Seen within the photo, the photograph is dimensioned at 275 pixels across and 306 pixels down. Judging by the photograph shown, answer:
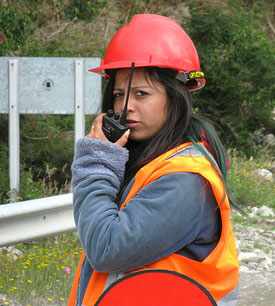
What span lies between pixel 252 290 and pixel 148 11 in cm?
1257

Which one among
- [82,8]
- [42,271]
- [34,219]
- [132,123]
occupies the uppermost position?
[132,123]

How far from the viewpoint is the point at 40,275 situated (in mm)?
3914

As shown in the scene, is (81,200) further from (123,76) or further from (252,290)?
(252,290)

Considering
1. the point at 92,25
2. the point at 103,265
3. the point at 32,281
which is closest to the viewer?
the point at 103,265

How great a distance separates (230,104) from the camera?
1218cm

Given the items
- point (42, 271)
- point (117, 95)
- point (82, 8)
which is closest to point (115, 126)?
point (117, 95)

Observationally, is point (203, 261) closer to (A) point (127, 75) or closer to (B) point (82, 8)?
(A) point (127, 75)

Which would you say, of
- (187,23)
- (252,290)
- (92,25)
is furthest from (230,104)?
(252,290)

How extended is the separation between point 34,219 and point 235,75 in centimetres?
891

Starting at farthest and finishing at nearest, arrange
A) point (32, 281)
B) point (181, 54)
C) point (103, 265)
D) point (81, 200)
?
point (32, 281), point (181, 54), point (81, 200), point (103, 265)

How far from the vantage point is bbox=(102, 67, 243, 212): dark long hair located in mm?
1850

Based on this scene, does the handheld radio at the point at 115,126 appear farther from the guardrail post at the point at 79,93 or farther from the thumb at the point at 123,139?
the guardrail post at the point at 79,93

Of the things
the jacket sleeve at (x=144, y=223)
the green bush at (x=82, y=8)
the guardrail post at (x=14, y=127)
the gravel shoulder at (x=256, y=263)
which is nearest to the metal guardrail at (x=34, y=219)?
the gravel shoulder at (x=256, y=263)

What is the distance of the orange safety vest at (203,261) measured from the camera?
1644 mm
